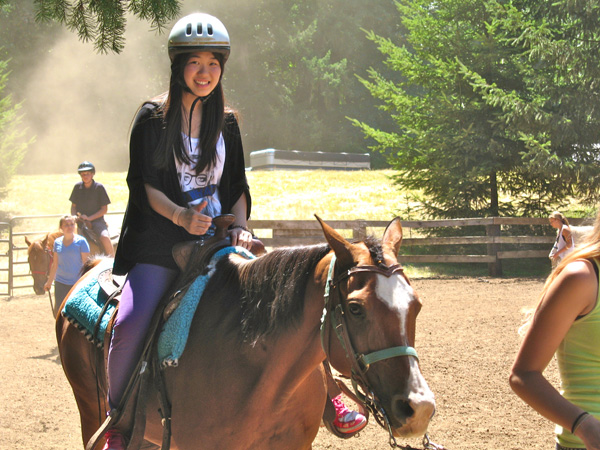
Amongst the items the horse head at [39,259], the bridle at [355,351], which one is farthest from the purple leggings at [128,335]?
the horse head at [39,259]

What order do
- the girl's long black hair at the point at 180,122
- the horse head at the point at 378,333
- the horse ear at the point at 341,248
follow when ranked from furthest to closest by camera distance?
1. the girl's long black hair at the point at 180,122
2. the horse ear at the point at 341,248
3. the horse head at the point at 378,333

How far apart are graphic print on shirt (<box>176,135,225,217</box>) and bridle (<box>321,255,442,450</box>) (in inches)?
42.5

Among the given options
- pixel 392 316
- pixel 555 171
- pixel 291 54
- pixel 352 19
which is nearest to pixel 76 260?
pixel 392 316

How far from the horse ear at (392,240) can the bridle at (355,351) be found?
148 millimetres

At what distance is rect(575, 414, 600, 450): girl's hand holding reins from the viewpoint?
205 cm

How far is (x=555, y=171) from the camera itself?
16.6m

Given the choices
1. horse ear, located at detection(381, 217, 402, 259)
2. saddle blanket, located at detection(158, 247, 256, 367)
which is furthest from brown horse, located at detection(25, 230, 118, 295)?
horse ear, located at detection(381, 217, 402, 259)

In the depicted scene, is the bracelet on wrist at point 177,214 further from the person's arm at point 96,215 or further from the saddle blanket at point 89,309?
the person's arm at point 96,215

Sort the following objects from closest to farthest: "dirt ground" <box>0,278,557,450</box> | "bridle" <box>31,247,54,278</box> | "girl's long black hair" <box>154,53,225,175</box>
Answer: "girl's long black hair" <box>154,53,225,175</box>
"dirt ground" <box>0,278,557,450</box>
"bridle" <box>31,247,54,278</box>

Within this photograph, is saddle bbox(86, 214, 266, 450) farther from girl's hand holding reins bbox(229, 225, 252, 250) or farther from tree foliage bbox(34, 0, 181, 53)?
tree foliage bbox(34, 0, 181, 53)

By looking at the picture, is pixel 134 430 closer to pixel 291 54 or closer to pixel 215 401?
pixel 215 401

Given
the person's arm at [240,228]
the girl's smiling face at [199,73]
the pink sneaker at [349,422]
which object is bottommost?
the pink sneaker at [349,422]

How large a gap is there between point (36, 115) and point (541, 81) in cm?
3407

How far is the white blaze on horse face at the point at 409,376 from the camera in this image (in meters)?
2.25
